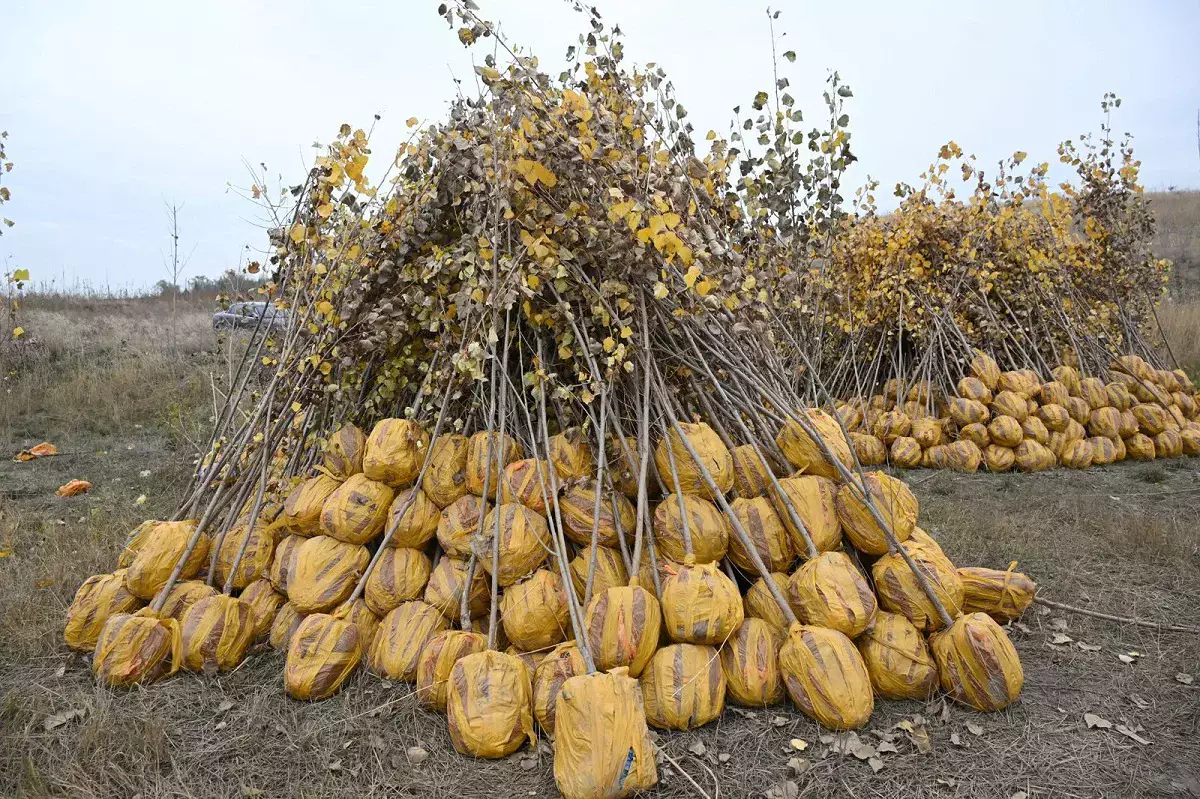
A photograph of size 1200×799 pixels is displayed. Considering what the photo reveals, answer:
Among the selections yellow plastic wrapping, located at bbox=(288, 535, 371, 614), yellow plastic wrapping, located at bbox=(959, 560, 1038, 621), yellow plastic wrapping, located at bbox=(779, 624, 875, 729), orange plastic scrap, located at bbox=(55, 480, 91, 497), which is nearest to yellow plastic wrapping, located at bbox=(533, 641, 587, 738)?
yellow plastic wrapping, located at bbox=(779, 624, 875, 729)

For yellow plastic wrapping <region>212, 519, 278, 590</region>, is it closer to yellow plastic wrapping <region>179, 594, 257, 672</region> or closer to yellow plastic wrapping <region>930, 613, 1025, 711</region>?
yellow plastic wrapping <region>179, 594, 257, 672</region>

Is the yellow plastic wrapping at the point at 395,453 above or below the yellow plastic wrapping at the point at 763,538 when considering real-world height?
above

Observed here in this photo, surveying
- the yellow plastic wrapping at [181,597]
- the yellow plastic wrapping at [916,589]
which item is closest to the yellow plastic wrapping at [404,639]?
the yellow plastic wrapping at [181,597]

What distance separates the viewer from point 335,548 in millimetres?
3023

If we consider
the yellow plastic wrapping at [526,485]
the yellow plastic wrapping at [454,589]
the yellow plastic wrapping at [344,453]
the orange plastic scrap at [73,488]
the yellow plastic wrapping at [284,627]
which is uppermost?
the yellow plastic wrapping at [344,453]

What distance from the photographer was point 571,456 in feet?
10.1

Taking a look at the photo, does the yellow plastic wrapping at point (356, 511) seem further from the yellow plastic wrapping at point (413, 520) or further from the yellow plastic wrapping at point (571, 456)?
the yellow plastic wrapping at point (571, 456)

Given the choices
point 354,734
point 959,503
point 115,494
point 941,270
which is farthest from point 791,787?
point 941,270

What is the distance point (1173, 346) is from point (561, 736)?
12.5 meters

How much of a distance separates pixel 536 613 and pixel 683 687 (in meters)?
0.60

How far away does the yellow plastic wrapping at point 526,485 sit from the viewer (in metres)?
2.96

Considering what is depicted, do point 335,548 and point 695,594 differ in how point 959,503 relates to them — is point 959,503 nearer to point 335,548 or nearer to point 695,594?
point 695,594

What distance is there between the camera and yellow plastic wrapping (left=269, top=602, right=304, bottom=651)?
3.09 metres

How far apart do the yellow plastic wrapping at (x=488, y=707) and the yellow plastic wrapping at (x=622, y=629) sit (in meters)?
0.29
